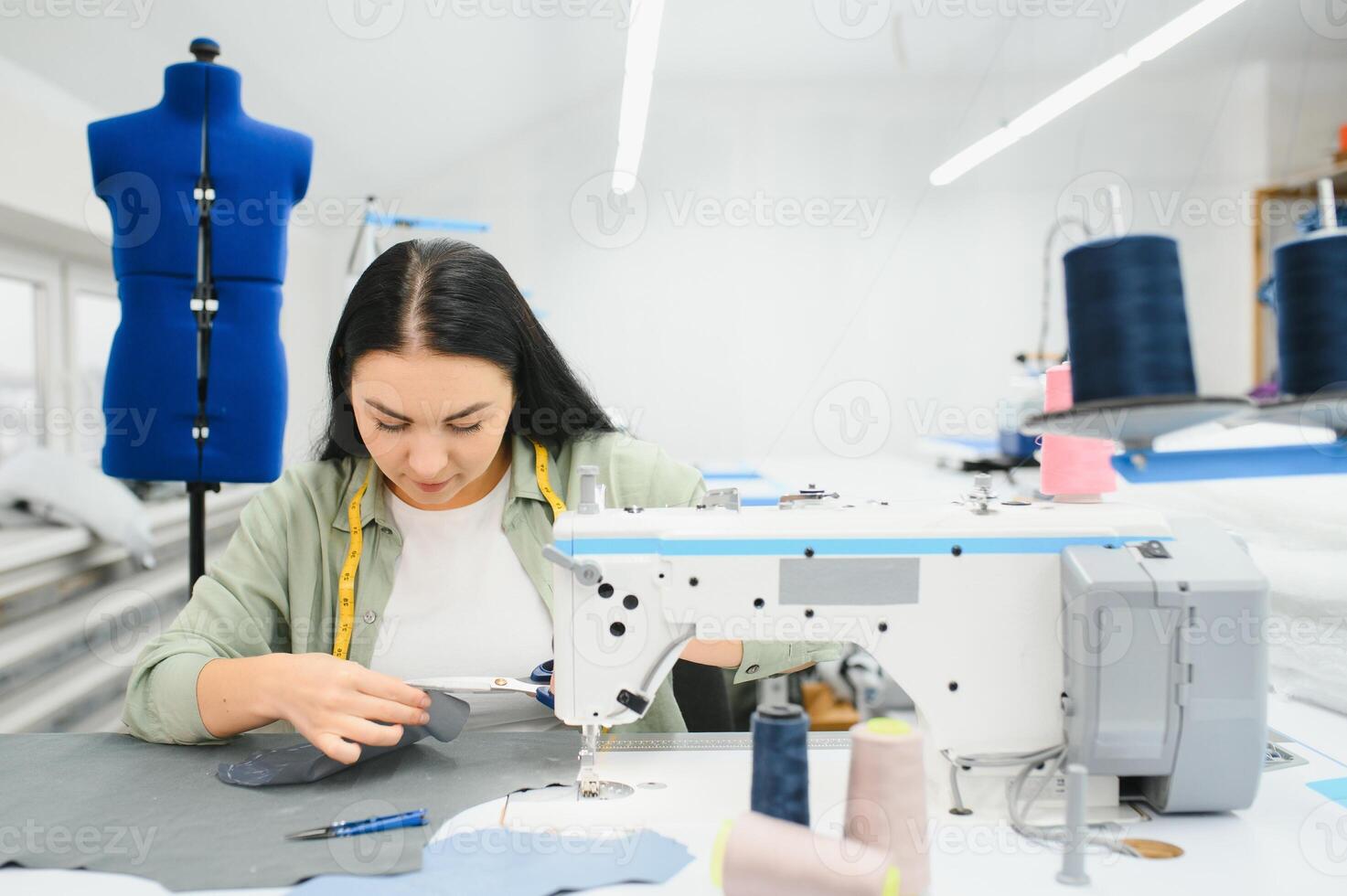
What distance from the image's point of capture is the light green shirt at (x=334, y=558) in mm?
1253

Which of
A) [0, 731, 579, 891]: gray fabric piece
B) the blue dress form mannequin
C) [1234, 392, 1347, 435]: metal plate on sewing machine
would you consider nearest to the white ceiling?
the blue dress form mannequin

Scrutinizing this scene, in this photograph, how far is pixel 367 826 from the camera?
2.92 ft

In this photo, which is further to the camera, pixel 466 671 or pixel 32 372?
pixel 32 372

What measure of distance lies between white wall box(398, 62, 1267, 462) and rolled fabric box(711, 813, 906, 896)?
14.7ft

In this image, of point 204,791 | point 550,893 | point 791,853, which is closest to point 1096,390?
point 791,853

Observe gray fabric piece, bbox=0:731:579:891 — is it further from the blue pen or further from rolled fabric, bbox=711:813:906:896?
rolled fabric, bbox=711:813:906:896

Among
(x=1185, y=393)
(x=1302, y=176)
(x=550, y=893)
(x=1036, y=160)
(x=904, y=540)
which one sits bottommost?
(x=550, y=893)

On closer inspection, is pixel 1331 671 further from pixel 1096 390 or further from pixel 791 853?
pixel 791 853

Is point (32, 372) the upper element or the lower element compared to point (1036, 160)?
lower

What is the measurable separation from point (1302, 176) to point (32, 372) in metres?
5.11

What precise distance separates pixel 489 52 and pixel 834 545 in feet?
10.5

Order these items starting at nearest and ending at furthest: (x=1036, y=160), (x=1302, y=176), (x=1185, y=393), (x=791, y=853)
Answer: (x=791, y=853), (x=1185, y=393), (x=1302, y=176), (x=1036, y=160)

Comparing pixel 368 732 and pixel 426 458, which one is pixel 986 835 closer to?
pixel 368 732

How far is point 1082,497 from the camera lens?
1.08 m
